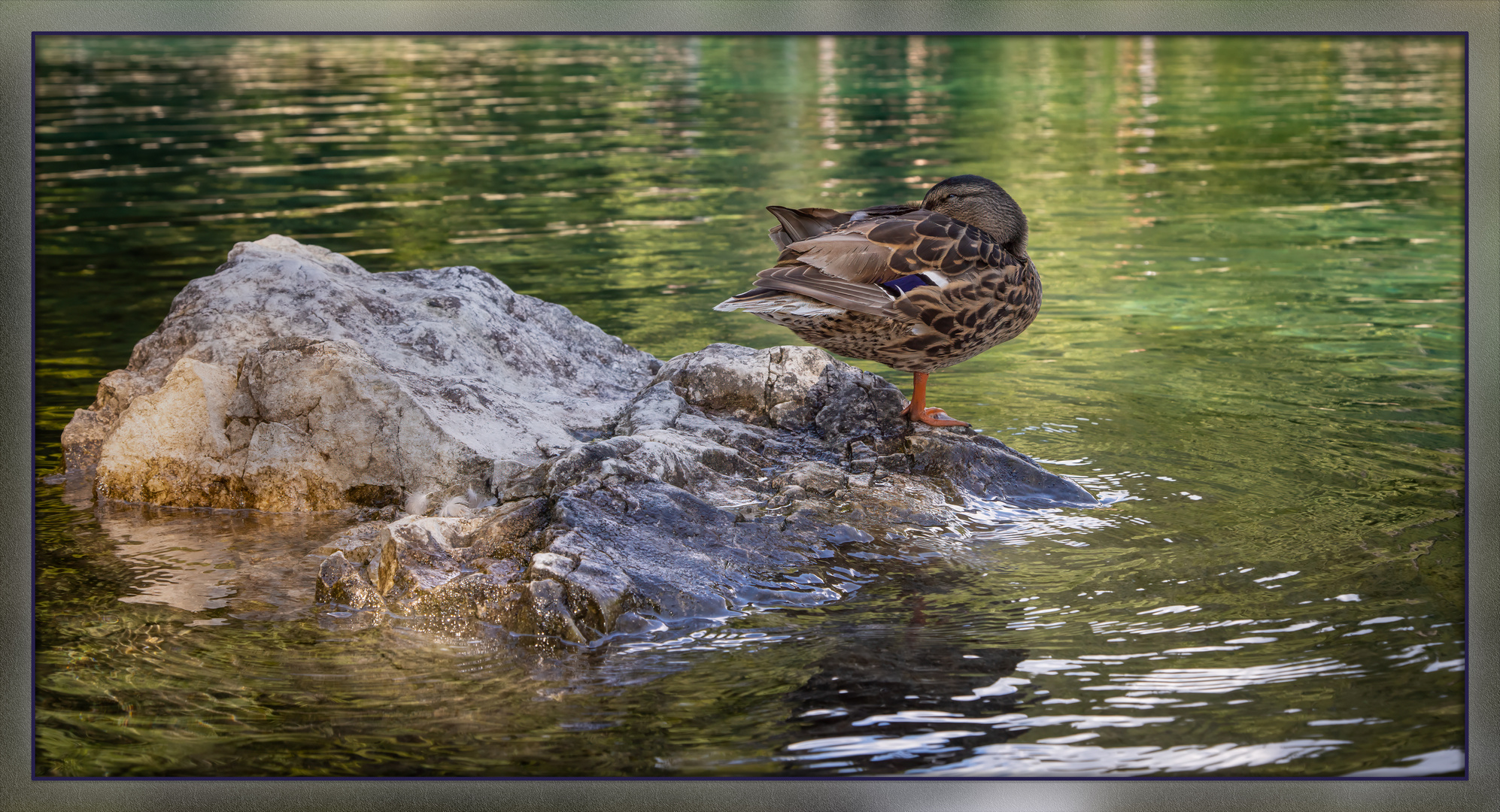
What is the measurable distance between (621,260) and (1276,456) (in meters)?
5.35

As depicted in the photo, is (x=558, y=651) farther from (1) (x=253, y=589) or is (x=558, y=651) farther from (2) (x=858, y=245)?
(2) (x=858, y=245)

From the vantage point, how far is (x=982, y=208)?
497cm

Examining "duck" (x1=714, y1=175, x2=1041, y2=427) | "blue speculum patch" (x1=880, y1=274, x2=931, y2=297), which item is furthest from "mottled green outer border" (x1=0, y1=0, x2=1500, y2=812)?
"blue speculum patch" (x1=880, y1=274, x2=931, y2=297)

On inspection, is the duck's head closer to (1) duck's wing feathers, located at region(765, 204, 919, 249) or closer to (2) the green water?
(1) duck's wing feathers, located at region(765, 204, 919, 249)

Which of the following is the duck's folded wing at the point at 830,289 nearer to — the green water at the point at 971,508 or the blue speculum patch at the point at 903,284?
the blue speculum patch at the point at 903,284

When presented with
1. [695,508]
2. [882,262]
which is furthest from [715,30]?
[695,508]

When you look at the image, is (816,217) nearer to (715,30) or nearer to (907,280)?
(907,280)

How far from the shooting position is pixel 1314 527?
4652 mm

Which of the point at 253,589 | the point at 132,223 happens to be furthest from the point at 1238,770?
the point at 132,223

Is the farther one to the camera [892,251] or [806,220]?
[806,220]

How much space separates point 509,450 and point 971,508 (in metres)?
1.82

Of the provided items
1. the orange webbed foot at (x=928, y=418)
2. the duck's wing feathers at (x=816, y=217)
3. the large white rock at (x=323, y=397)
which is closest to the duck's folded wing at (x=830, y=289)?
the duck's wing feathers at (x=816, y=217)

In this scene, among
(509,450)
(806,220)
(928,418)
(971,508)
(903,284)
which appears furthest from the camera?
(928,418)

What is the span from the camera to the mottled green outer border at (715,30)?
8.52 ft
